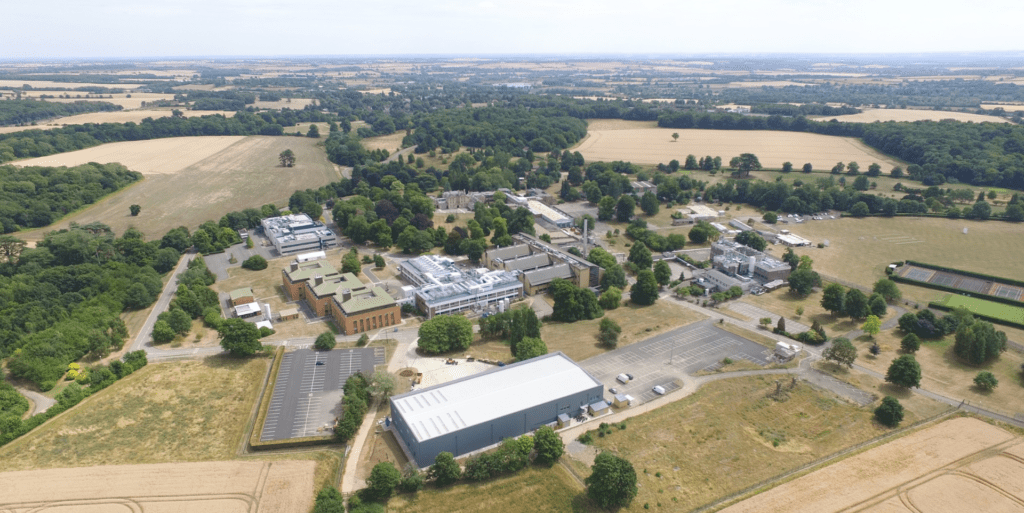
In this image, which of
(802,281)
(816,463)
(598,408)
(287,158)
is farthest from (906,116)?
(287,158)

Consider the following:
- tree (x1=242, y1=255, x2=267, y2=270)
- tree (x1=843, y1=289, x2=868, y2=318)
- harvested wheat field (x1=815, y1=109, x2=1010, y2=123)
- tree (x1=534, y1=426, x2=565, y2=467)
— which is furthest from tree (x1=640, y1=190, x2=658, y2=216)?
harvested wheat field (x1=815, y1=109, x2=1010, y2=123)

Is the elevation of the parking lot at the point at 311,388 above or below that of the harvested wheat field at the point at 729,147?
below

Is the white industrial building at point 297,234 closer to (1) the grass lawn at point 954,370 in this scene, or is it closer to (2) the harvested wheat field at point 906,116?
(1) the grass lawn at point 954,370

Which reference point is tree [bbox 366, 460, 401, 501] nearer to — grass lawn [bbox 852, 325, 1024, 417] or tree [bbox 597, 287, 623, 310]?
tree [bbox 597, 287, 623, 310]

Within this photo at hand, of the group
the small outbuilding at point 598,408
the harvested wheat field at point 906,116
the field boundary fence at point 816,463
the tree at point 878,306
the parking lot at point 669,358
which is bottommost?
the parking lot at point 669,358

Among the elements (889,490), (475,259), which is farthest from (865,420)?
(475,259)

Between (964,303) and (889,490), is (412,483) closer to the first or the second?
(889,490)

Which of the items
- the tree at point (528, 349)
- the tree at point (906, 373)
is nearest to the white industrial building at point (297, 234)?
the tree at point (528, 349)
